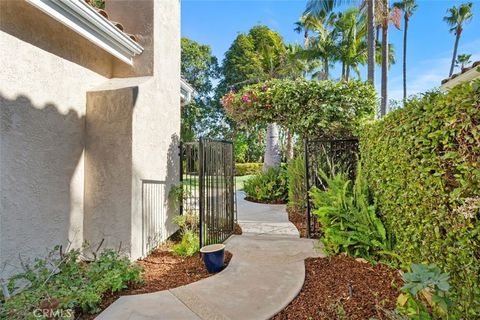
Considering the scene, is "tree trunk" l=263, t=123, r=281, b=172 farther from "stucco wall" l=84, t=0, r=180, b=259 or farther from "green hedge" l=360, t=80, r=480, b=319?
"green hedge" l=360, t=80, r=480, b=319

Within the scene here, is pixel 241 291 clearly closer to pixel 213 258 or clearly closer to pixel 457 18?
pixel 213 258

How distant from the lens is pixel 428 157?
2.58 meters

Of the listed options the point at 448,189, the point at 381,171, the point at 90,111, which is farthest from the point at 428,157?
the point at 90,111

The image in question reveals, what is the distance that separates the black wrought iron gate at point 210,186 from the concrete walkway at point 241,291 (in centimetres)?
49

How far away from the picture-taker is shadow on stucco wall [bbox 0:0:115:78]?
3.27m

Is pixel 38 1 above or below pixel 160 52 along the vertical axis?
below

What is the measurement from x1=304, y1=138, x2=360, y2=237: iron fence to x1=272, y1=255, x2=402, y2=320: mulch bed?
170 cm

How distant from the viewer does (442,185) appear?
2.35 metres

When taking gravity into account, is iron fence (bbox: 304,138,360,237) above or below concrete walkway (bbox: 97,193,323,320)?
above

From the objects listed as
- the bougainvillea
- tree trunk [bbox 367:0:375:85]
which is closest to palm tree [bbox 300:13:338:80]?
tree trunk [bbox 367:0:375:85]

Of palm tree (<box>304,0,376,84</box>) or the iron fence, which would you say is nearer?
the iron fence

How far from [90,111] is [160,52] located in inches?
75.3

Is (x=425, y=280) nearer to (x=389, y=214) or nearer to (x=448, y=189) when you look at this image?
(x=448, y=189)

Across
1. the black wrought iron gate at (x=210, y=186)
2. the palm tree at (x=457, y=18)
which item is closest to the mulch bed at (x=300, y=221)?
the black wrought iron gate at (x=210, y=186)
